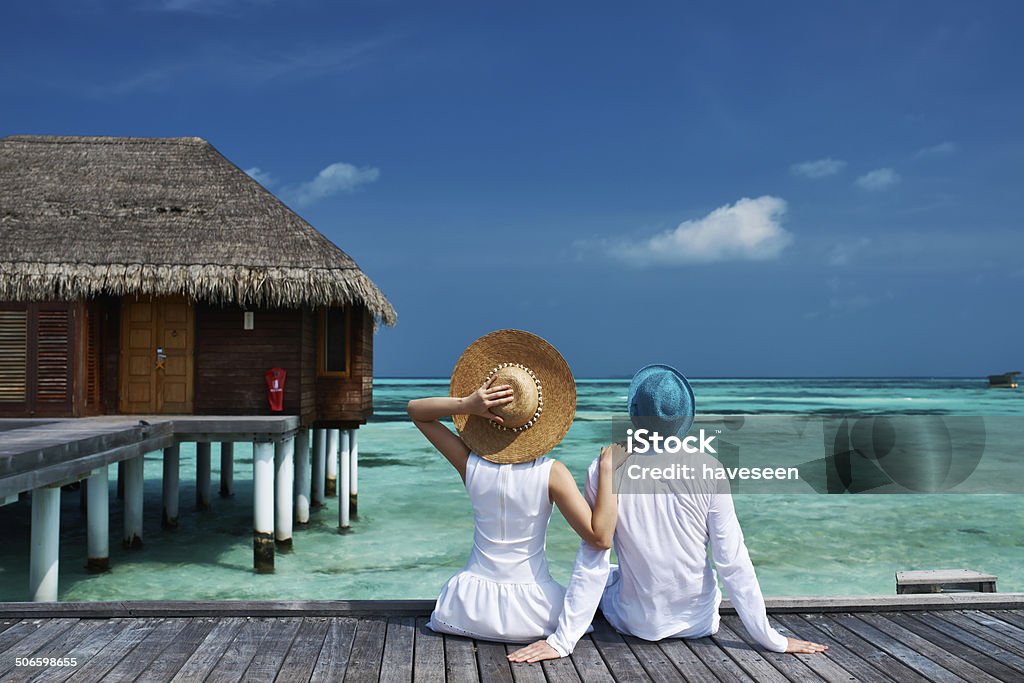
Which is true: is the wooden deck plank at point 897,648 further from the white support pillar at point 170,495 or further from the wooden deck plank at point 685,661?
the white support pillar at point 170,495

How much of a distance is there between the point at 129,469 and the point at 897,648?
Result: 9769mm

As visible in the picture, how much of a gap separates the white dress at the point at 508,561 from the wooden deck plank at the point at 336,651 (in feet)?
1.71

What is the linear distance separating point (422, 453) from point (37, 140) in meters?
16.4

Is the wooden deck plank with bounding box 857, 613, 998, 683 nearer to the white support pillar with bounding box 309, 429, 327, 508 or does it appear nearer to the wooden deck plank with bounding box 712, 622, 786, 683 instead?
the wooden deck plank with bounding box 712, 622, 786, 683

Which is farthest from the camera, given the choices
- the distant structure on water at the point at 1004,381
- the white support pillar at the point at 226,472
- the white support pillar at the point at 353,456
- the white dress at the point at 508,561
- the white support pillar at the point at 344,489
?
the distant structure on water at the point at 1004,381

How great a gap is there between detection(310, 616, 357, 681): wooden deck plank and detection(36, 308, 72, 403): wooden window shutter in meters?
8.98

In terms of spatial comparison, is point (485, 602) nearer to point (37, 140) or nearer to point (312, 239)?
point (312, 239)

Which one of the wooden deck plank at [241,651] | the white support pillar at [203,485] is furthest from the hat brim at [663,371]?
the white support pillar at [203,485]

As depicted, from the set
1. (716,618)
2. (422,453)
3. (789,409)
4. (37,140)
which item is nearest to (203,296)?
(37,140)

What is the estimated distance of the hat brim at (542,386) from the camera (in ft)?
11.4

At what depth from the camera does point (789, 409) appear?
195ft

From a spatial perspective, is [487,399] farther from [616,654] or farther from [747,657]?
[747,657]

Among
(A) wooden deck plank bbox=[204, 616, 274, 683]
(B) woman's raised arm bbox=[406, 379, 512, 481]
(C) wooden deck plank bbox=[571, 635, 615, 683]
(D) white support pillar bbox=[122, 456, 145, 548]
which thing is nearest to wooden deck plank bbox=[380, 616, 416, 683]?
(A) wooden deck plank bbox=[204, 616, 274, 683]

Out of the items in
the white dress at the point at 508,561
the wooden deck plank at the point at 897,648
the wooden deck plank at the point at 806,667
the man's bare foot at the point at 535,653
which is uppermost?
the white dress at the point at 508,561
